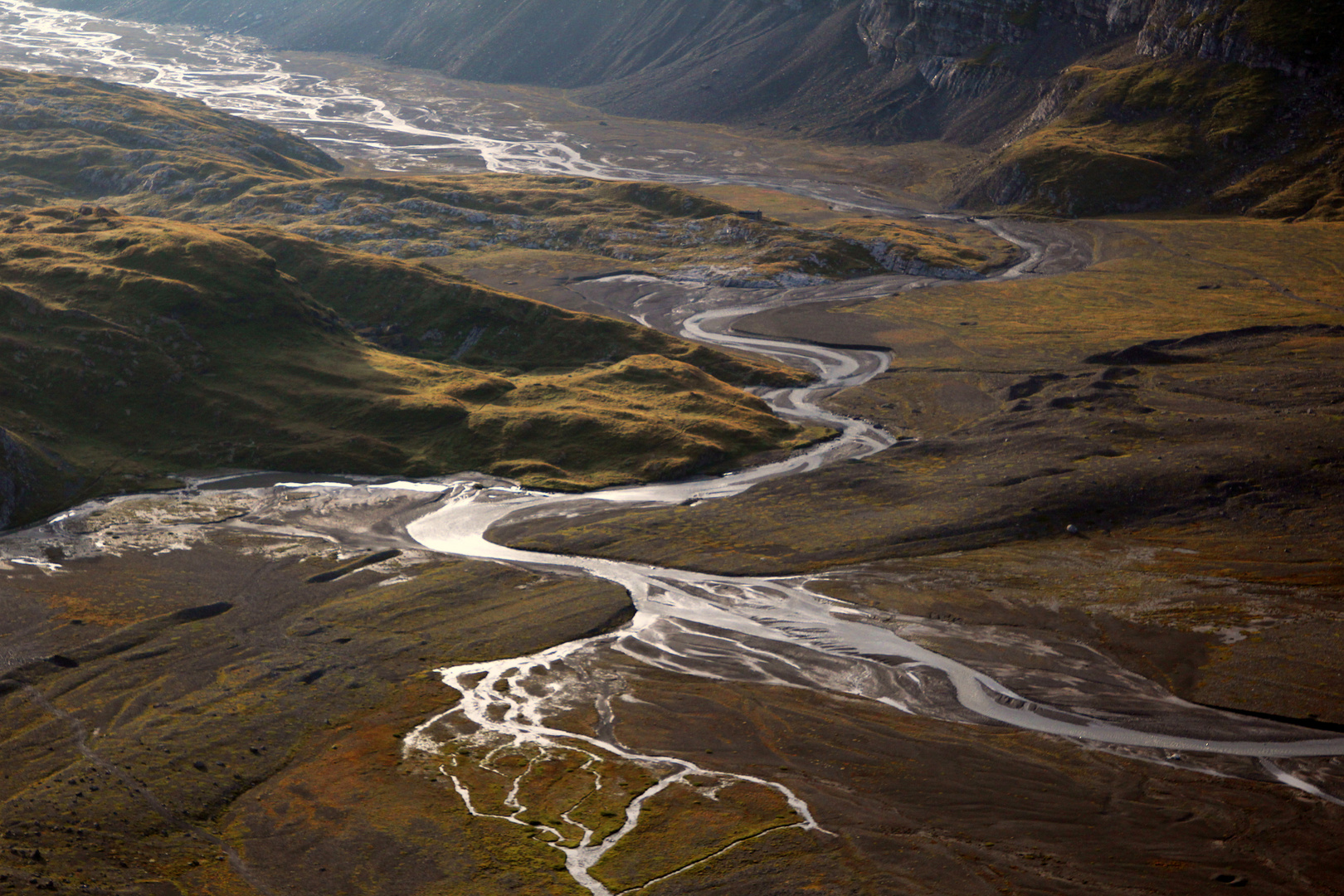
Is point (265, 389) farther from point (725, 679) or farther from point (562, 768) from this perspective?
point (562, 768)

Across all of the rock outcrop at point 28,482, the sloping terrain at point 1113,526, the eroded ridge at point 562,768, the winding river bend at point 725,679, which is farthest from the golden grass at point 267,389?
the eroded ridge at point 562,768

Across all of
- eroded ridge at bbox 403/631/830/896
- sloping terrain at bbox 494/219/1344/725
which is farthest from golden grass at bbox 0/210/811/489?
eroded ridge at bbox 403/631/830/896

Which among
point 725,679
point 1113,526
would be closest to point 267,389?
point 725,679

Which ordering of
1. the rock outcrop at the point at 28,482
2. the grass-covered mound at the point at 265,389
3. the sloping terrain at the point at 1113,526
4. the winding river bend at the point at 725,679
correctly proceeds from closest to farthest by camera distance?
1. the winding river bend at the point at 725,679
2. the sloping terrain at the point at 1113,526
3. the rock outcrop at the point at 28,482
4. the grass-covered mound at the point at 265,389

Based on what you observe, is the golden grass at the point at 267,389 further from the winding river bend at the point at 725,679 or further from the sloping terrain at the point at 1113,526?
the winding river bend at the point at 725,679

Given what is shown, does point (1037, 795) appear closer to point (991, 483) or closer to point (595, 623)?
point (595, 623)

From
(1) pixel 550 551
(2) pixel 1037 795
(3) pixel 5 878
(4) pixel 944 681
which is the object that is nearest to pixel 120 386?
(1) pixel 550 551

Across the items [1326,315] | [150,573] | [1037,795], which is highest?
[1326,315]

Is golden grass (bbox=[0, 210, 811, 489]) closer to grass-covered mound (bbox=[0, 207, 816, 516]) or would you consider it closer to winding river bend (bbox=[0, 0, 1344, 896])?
grass-covered mound (bbox=[0, 207, 816, 516])
